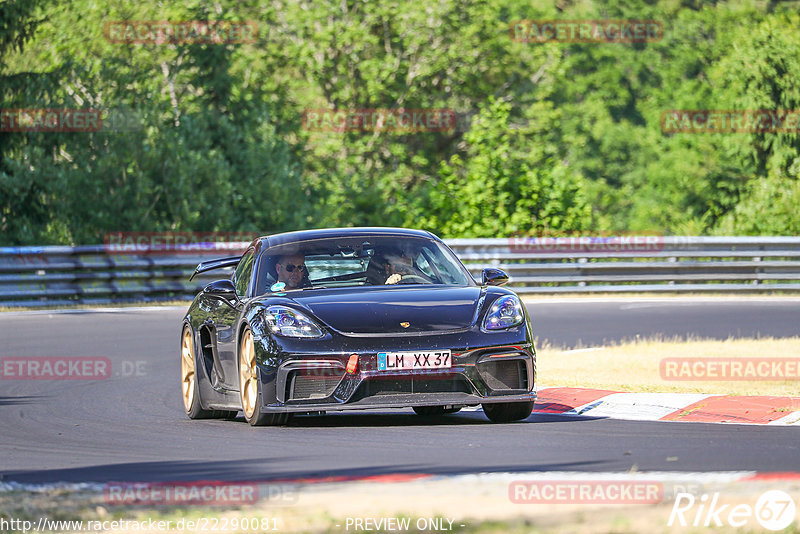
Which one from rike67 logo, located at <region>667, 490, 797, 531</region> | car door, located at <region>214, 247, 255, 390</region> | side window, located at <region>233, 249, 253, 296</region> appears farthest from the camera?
side window, located at <region>233, 249, 253, 296</region>

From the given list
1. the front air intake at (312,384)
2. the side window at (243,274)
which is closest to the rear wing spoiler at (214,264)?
the side window at (243,274)

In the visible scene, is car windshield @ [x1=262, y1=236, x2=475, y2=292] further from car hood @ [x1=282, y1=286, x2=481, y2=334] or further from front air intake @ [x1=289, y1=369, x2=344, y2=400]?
front air intake @ [x1=289, y1=369, x2=344, y2=400]

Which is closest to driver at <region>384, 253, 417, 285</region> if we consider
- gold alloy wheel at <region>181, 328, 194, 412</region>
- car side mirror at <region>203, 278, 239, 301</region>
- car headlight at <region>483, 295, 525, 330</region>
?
car headlight at <region>483, 295, 525, 330</region>

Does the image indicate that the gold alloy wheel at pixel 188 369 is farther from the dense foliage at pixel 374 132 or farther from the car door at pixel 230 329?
the dense foliage at pixel 374 132

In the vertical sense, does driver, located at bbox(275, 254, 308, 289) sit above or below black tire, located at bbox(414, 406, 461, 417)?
above

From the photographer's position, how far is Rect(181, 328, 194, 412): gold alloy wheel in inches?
417

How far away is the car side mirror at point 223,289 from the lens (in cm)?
970

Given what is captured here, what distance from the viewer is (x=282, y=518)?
526 centimetres

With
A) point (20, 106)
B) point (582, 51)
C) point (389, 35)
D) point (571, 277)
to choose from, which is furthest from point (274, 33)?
point (582, 51)

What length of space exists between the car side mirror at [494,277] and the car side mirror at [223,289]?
1712 millimetres

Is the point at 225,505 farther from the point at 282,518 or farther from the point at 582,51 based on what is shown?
the point at 582,51

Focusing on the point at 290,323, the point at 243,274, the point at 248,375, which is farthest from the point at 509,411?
the point at 243,274

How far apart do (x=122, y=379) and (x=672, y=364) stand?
17.1 feet

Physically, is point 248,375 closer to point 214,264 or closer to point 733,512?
point 214,264
